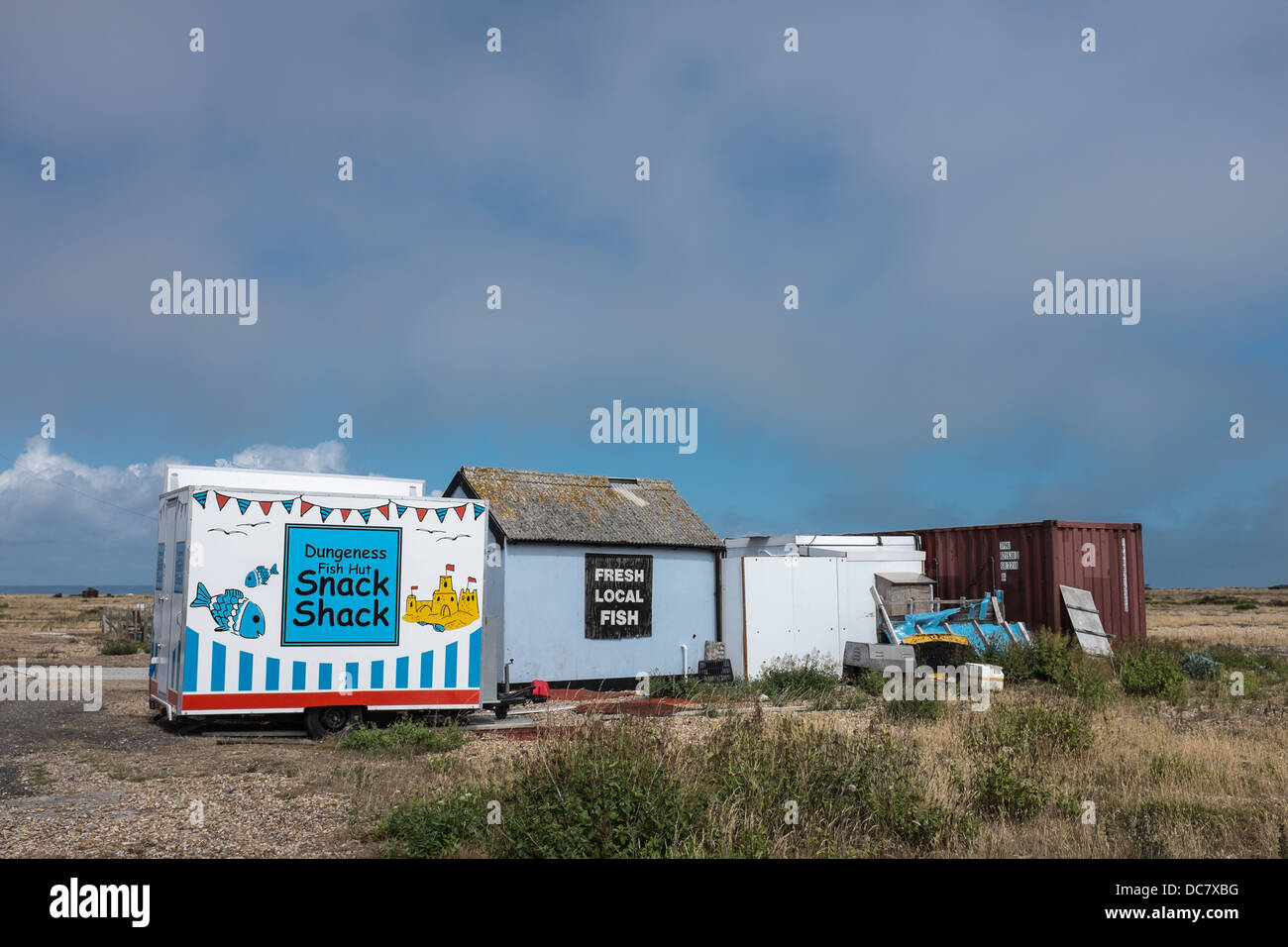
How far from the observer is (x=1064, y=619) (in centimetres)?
1900

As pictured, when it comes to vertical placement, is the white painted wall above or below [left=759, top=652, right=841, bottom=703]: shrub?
above

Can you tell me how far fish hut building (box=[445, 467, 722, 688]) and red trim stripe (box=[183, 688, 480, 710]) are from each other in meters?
4.08

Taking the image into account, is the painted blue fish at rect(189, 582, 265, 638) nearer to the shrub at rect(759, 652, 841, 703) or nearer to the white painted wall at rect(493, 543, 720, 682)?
the white painted wall at rect(493, 543, 720, 682)

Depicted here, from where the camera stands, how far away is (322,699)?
1213 cm

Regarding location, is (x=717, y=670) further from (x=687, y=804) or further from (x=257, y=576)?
(x=687, y=804)

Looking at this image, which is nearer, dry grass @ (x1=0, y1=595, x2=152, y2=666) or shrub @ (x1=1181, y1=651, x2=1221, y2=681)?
shrub @ (x1=1181, y1=651, x2=1221, y2=681)

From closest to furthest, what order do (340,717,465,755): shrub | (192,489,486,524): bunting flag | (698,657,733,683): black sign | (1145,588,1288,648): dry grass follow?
(340,717,465,755): shrub < (192,489,486,524): bunting flag < (698,657,733,683): black sign < (1145,588,1288,648): dry grass

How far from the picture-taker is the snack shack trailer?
11.8m

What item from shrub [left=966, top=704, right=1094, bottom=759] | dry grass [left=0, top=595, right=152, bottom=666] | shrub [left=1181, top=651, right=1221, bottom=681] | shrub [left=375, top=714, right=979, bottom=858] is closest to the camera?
shrub [left=375, top=714, right=979, bottom=858]

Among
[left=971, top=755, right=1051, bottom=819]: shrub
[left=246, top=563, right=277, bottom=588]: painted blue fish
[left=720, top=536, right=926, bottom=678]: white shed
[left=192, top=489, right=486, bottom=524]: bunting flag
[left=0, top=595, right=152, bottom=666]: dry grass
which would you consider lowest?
[left=0, top=595, right=152, bottom=666]: dry grass

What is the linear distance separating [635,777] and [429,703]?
691 centimetres

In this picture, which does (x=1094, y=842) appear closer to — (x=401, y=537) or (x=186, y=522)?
(x=401, y=537)

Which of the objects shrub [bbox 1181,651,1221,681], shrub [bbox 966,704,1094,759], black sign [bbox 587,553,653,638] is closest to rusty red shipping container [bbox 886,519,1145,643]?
shrub [bbox 1181,651,1221,681]
